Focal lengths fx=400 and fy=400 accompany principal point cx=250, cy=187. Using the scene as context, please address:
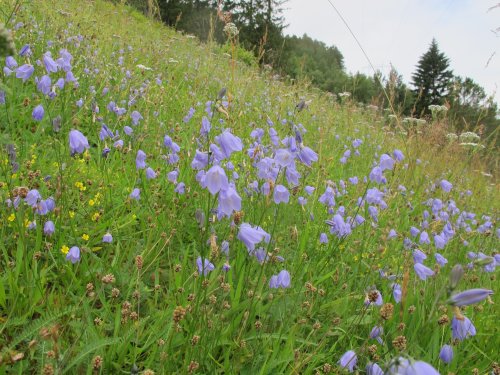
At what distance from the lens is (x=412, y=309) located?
2141 mm

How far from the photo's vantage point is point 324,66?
3678 cm

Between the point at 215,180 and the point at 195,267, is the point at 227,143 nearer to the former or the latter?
the point at 215,180

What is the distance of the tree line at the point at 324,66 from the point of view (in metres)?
5.06

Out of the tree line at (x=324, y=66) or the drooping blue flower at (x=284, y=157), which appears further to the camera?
the tree line at (x=324, y=66)

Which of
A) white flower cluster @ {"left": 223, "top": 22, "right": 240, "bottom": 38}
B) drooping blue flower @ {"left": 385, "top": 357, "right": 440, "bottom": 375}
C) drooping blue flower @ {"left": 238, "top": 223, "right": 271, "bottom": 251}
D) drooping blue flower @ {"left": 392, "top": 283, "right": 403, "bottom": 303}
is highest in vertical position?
white flower cluster @ {"left": 223, "top": 22, "right": 240, "bottom": 38}

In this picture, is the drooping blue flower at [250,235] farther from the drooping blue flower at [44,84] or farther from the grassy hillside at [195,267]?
the drooping blue flower at [44,84]

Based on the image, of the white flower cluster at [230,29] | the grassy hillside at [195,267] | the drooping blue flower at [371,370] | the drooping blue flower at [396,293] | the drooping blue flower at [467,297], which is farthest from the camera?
the white flower cluster at [230,29]

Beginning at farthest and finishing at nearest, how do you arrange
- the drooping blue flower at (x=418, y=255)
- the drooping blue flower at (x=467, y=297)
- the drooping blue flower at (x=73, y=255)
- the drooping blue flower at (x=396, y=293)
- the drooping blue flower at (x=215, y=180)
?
the drooping blue flower at (x=418, y=255)
the drooping blue flower at (x=396, y=293)
the drooping blue flower at (x=73, y=255)
the drooping blue flower at (x=215, y=180)
the drooping blue flower at (x=467, y=297)

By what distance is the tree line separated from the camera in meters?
5.06

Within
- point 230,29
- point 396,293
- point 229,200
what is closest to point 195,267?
point 229,200

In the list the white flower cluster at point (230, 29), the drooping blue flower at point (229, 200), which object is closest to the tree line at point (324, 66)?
the white flower cluster at point (230, 29)

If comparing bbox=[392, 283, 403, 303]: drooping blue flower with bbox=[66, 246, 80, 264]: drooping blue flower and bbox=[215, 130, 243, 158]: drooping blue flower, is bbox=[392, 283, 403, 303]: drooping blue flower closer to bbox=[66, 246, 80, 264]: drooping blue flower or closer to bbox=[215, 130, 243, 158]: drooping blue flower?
bbox=[215, 130, 243, 158]: drooping blue flower

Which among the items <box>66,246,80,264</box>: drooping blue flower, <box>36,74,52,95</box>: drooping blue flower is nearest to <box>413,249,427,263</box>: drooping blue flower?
<box>66,246,80,264</box>: drooping blue flower

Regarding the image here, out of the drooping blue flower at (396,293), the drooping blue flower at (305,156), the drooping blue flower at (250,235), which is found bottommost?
the drooping blue flower at (396,293)
